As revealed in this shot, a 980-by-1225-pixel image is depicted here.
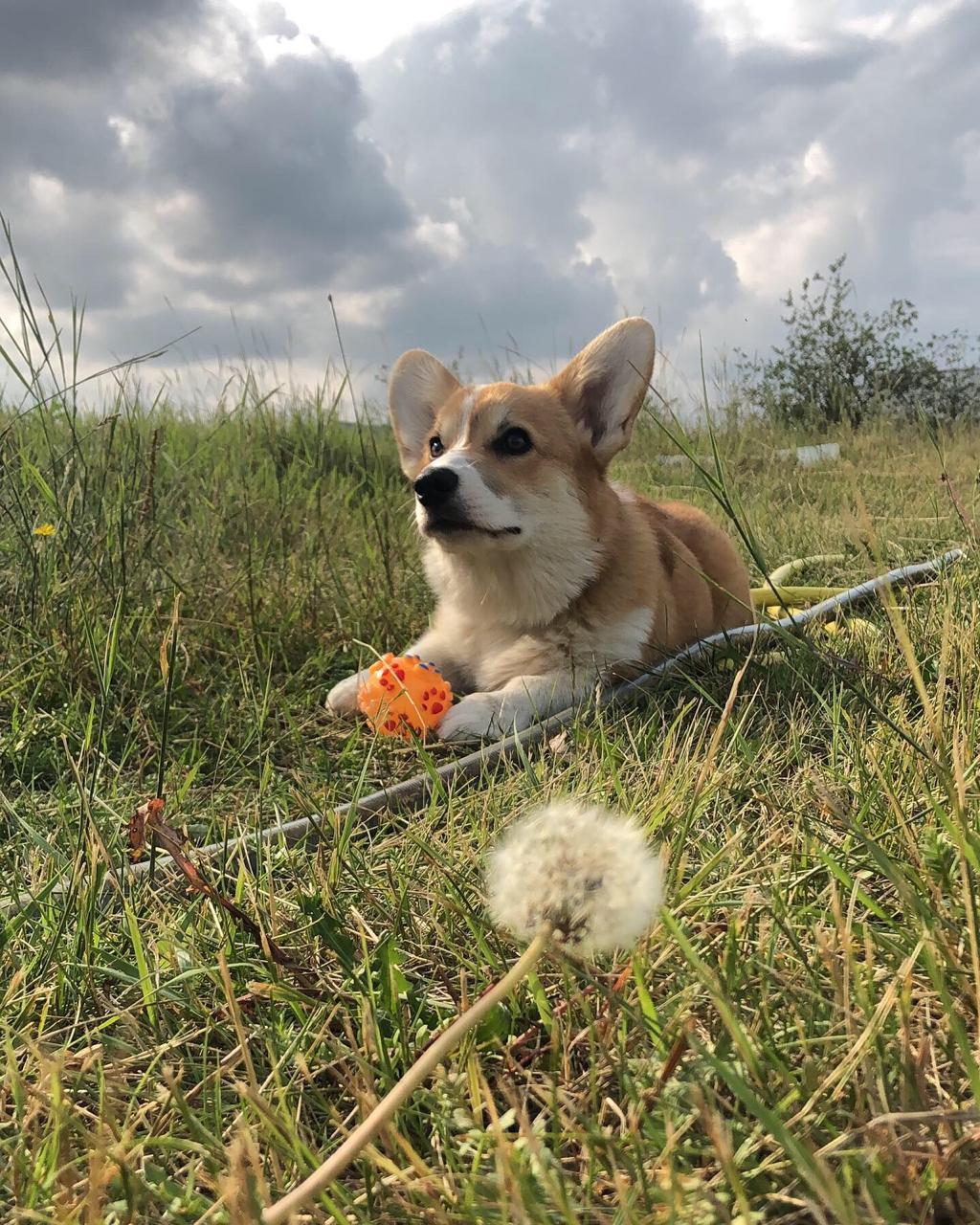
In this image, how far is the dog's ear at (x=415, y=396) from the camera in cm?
292

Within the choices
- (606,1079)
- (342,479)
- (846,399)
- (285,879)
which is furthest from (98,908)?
(846,399)

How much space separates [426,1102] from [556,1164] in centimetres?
17

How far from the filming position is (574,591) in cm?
246

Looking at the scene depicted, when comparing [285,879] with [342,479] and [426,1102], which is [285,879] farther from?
[342,479]

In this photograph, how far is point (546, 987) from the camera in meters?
0.99

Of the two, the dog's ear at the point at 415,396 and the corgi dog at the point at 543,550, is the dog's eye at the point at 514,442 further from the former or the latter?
the dog's ear at the point at 415,396

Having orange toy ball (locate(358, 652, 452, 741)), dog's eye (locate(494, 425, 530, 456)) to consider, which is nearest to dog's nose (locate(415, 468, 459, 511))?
dog's eye (locate(494, 425, 530, 456))

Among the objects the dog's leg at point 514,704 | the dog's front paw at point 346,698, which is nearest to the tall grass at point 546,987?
the dog's leg at point 514,704

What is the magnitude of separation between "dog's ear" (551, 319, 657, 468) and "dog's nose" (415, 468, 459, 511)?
60cm

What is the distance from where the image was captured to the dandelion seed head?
686 mm

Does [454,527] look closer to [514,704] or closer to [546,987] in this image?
[514,704]

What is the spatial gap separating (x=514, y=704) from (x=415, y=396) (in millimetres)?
1307

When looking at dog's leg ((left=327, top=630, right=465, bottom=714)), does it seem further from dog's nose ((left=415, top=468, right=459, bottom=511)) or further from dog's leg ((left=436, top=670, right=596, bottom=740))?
dog's nose ((left=415, top=468, right=459, bottom=511))

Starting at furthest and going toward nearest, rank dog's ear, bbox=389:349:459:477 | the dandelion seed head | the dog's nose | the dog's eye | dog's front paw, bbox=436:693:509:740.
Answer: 1. dog's ear, bbox=389:349:459:477
2. the dog's eye
3. the dog's nose
4. dog's front paw, bbox=436:693:509:740
5. the dandelion seed head
